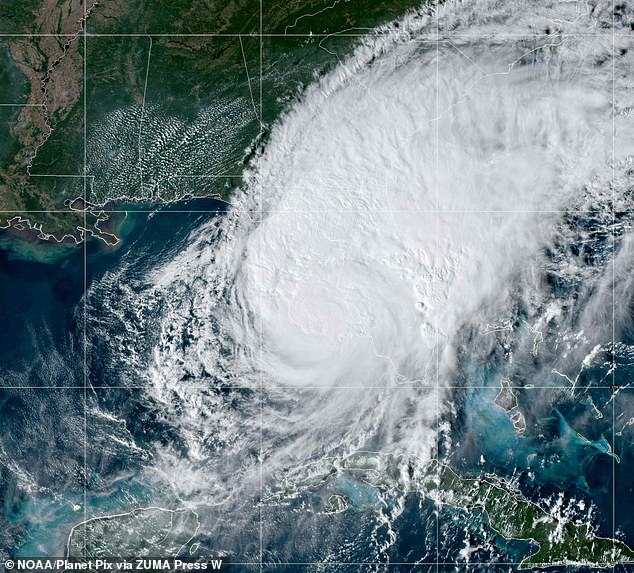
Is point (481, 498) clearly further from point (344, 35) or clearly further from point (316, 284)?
point (344, 35)

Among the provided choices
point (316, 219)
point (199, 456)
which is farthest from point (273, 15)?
point (199, 456)

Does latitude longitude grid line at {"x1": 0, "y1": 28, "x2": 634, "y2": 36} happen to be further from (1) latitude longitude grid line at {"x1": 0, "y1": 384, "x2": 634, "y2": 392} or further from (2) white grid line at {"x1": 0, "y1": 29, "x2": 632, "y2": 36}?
(1) latitude longitude grid line at {"x1": 0, "y1": 384, "x2": 634, "y2": 392}

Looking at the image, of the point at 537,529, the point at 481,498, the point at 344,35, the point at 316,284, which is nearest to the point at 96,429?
the point at 316,284

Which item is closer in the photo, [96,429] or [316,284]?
[316,284]

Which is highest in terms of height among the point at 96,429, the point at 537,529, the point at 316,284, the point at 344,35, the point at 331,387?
the point at 344,35

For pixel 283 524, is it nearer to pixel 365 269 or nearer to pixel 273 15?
pixel 365 269

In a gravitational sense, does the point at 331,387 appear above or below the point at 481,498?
above
